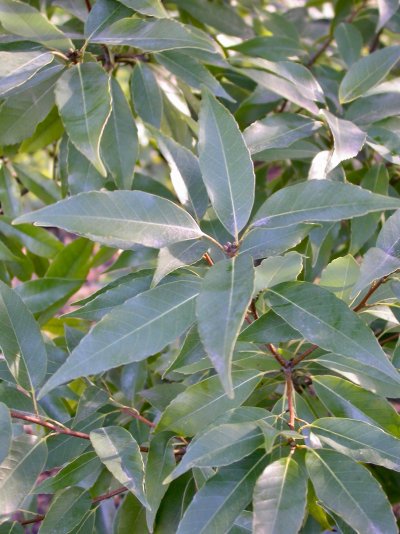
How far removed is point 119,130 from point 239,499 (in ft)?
2.09

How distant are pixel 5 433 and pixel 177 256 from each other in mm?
278

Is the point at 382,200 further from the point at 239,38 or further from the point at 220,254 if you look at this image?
the point at 239,38

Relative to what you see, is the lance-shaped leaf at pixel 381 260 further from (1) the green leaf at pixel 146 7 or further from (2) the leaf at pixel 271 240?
(1) the green leaf at pixel 146 7

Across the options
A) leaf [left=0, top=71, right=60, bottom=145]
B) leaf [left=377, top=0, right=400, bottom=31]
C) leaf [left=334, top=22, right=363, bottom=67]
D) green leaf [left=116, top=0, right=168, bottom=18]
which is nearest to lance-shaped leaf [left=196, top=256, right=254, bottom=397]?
green leaf [left=116, top=0, right=168, bottom=18]

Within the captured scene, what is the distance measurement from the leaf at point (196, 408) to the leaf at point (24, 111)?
60 centimetres

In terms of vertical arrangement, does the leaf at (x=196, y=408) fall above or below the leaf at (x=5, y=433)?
below

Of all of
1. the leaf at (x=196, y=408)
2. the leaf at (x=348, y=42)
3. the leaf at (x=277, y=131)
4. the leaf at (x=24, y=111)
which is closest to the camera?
the leaf at (x=196, y=408)

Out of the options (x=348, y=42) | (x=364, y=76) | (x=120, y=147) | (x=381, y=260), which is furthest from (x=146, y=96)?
(x=381, y=260)

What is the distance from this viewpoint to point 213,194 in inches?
33.7

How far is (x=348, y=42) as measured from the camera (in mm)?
1487

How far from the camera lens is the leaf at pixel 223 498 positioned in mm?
738

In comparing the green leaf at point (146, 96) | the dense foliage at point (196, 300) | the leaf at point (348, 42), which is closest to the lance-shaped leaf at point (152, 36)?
the dense foliage at point (196, 300)

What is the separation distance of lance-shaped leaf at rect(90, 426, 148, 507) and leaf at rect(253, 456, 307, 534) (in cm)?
16

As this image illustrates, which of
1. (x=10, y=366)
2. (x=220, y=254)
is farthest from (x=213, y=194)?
(x=10, y=366)
